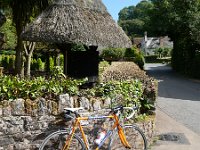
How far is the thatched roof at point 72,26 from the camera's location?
10.9 meters

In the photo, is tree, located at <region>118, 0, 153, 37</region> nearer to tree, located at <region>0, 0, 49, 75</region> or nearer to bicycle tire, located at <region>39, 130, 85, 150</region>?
tree, located at <region>0, 0, 49, 75</region>

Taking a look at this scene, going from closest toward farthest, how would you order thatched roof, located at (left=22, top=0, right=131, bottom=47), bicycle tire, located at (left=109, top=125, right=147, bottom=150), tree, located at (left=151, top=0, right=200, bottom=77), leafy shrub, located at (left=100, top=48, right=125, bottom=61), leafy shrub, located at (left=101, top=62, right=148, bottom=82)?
bicycle tire, located at (left=109, top=125, right=147, bottom=150) → leafy shrub, located at (left=101, top=62, right=148, bottom=82) → thatched roof, located at (left=22, top=0, right=131, bottom=47) → tree, located at (left=151, top=0, right=200, bottom=77) → leafy shrub, located at (left=100, top=48, right=125, bottom=61)

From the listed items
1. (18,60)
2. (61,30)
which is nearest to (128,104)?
(61,30)

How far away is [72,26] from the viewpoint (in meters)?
11.0

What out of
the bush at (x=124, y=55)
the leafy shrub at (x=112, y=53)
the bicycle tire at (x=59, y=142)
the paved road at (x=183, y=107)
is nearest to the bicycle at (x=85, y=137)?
the bicycle tire at (x=59, y=142)

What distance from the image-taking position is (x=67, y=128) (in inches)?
269

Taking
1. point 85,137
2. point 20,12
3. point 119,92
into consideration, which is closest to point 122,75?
point 119,92

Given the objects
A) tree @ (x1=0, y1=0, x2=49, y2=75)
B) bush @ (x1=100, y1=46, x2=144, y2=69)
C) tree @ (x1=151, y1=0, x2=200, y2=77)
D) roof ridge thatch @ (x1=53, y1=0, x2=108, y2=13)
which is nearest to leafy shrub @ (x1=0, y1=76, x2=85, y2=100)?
roof ridge thatch @ (x1=53, y1=0, x2=108, y2=13)

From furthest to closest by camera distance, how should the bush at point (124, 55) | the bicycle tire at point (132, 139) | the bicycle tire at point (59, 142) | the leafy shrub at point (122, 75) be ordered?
the bush at point (124, 55)
the leafy shrub at point (122, 75)
the bicycle tire at point (132, 139)
the bicycle tire at point (59, 142)

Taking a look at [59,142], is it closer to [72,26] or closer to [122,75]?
[122,75]

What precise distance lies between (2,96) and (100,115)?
176 centimetres

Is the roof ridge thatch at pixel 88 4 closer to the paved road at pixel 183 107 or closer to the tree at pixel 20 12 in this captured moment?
the paved road at pixel 183 107

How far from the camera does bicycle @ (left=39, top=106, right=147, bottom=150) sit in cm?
661

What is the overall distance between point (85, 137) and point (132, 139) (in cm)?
120
